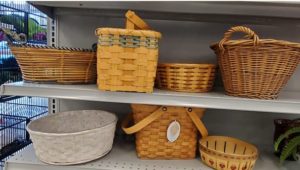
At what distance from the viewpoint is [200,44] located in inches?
44.1

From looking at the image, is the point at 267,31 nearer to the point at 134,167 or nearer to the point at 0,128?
the point at 134,167

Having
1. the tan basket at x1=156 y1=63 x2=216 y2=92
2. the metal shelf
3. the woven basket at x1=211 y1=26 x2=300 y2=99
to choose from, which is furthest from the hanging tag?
the metal shelf

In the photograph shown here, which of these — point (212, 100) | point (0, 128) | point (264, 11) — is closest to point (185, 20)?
point (264, 11)

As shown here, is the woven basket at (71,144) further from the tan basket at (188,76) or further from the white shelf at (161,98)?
the tan basket at (188,76)

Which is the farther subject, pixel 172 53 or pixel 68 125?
pixel 172 53

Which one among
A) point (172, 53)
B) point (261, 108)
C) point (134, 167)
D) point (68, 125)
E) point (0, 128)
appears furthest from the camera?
point (0, 128)

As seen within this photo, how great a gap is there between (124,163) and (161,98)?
306mm

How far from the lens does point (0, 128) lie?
5.36 ft

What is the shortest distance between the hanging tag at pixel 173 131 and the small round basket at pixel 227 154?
0.34ft

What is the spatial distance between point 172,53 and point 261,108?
1.64 ft

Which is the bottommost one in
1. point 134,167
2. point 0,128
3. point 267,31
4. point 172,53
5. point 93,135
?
point 0,128

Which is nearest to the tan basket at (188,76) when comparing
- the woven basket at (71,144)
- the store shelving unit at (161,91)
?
the store shelving unit at (161,91)

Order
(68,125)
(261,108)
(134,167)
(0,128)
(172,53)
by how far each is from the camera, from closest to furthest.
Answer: (261,108) < (134,167) < (68,125) < (172,53) < (0,128)

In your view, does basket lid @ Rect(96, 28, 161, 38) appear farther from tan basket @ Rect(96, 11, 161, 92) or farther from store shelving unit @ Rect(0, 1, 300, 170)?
store shelving unit @ Rect(0, 1, 300, 170)
